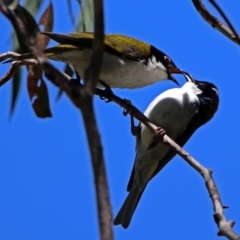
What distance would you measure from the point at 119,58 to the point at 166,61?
2.09 ft

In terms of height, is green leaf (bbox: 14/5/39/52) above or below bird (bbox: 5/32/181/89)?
below

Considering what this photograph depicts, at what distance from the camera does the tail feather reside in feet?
15.7

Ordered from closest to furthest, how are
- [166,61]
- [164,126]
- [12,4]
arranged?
[12,4] → [166,61] → [164,126]

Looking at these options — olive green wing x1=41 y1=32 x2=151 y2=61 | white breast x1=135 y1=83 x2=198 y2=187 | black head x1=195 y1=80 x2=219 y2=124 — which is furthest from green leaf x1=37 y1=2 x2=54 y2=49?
black head x1=195 y1=80 x2=219 y2=124

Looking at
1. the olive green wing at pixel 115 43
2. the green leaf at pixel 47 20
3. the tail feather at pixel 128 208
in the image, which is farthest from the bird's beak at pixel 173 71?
the green leaf at pixel 47 20

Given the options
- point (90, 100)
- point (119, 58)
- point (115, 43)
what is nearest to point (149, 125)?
point (119, 58)

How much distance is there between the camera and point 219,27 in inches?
126

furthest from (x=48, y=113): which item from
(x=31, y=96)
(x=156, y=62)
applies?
(x=156, y=62)

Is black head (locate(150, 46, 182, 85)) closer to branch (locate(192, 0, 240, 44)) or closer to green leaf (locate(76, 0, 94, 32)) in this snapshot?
green leaf (locate(76, 0, 94, 32))

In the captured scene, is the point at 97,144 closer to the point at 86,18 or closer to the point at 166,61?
the point at 86,18

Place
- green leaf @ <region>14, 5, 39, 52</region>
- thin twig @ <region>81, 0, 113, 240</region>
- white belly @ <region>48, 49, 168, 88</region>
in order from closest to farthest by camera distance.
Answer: thin twig @ <region>81, 0, 113, 240</region>, green leaf @ <region>14, 5, 39, 52</region>, white belly @ <region>48, 49, 168, 88</region>

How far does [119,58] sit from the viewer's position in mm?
4273

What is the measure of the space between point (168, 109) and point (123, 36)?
663 millimetres

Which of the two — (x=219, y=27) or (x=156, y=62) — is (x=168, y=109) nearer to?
(x=156, y=62)
